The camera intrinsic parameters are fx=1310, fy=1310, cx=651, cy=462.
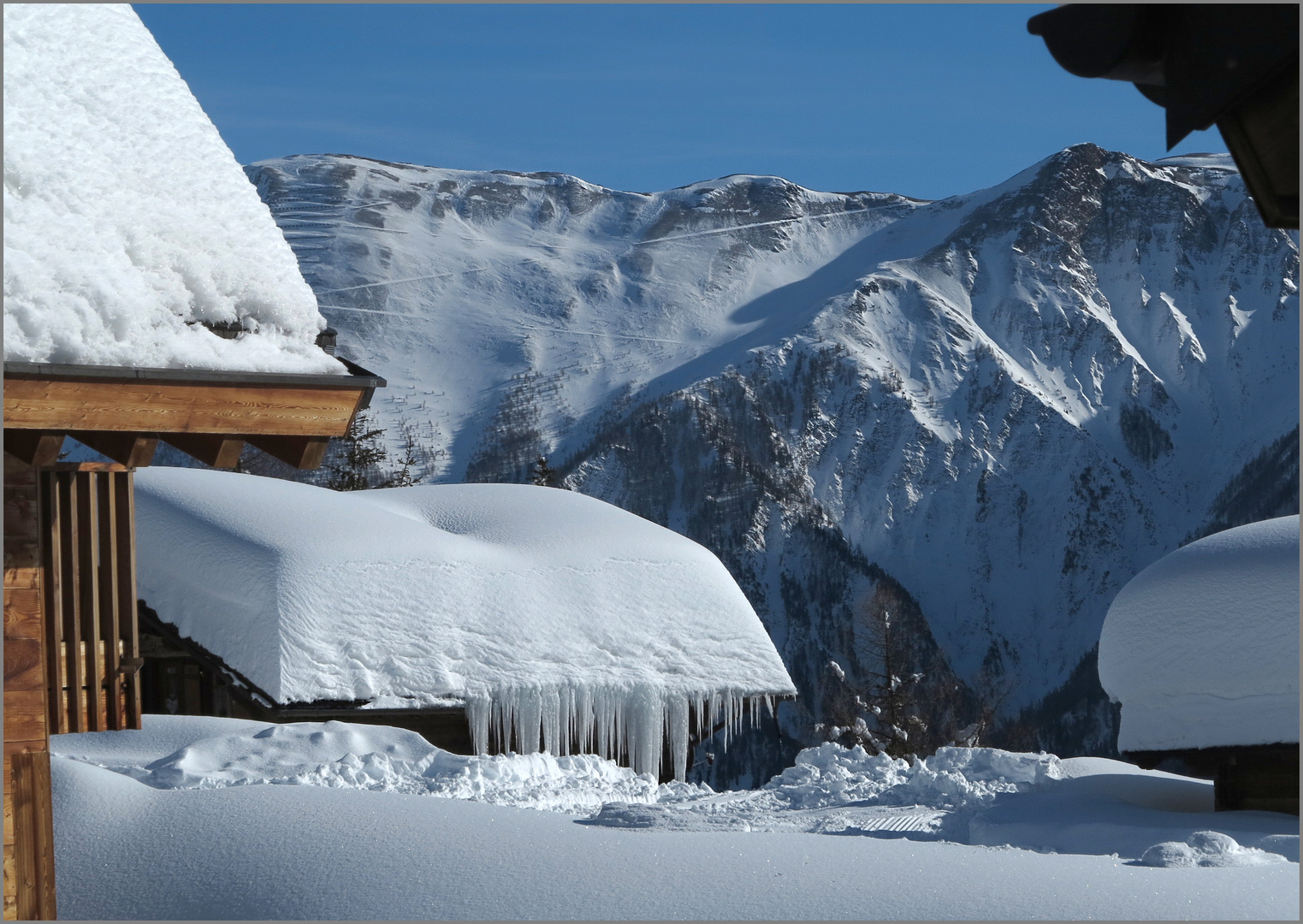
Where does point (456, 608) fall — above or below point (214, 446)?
below

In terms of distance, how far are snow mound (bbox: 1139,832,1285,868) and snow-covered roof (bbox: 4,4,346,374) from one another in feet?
14.0

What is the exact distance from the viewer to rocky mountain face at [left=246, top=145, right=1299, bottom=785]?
96375 millimetres

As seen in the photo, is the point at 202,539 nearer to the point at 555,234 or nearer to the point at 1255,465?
the point at 1255,465

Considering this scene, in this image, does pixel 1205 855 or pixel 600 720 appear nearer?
pixel 1205 855

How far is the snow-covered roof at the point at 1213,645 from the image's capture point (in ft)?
29.5

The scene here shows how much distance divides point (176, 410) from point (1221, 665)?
7.61 m

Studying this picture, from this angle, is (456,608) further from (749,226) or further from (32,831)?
(749,226)

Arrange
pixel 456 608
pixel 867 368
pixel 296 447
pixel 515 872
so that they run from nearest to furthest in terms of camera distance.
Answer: pixel 296 447, pixel 515 872, pixel 456 608, pixel 867 368

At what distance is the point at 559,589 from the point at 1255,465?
3828 inches

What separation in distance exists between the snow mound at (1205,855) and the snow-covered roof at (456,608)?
24.6 feet

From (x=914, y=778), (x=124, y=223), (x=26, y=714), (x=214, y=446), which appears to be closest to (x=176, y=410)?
(x=214, y=446)

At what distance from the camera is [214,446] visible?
4.69 m

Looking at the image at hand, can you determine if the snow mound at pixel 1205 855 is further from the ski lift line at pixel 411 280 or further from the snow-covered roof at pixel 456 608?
the ski lift line at pixel 411 280

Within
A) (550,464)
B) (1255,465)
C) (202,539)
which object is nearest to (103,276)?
(202,539)
